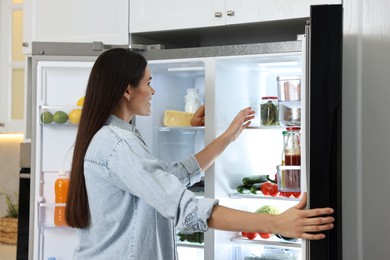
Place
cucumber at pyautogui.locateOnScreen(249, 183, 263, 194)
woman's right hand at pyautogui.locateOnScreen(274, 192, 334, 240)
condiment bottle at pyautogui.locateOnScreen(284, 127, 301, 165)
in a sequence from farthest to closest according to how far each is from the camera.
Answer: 1. cucumber at pyautogui.locateOnScreen(249, 183, 263, 194)
2. condiment bottle at pyautogui.locateOnScreen(284, 127, 301, 165)
3. woman's right hand at pyautogui.locateOnScreen(274, 192, 334, 240)

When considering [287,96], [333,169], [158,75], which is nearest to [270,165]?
[287,96]

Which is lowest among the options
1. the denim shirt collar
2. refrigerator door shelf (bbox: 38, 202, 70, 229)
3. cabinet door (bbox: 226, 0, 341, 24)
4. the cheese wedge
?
refrigerator door shelf (bbox: 38, 202, 70, 229)

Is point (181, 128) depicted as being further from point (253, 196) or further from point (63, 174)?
point (63, 174)

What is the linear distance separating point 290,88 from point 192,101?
56cm

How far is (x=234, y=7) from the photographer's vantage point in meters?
3.10

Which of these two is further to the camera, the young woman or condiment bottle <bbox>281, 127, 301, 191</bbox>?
condiment bottle <bbox>281, 127, 301, 191</bbox>

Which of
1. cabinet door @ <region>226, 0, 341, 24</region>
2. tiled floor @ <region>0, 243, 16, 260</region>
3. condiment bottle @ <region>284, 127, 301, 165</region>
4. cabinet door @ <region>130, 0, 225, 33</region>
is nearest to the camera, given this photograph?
condiment bottle @ <region>284, 127, 301, 165</region>

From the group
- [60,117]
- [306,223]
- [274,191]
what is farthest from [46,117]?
[306,223]

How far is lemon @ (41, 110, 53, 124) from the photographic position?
321 centimetres

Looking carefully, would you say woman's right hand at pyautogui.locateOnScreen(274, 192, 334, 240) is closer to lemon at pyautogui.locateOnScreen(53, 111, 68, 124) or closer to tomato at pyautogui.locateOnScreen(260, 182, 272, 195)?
tomato at pyautogui.locateOnScreen(260, 182, 272, 195)

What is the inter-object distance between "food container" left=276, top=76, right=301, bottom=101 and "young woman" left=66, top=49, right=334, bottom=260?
2.41ft

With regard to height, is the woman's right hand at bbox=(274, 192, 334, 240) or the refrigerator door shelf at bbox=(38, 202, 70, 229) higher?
the woman's right hand at bbox=(274, 192, 334, 240)

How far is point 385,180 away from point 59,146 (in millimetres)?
1738

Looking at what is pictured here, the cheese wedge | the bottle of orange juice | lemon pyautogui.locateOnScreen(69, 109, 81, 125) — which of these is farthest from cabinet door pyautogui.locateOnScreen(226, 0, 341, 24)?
the bottle of orange juice
